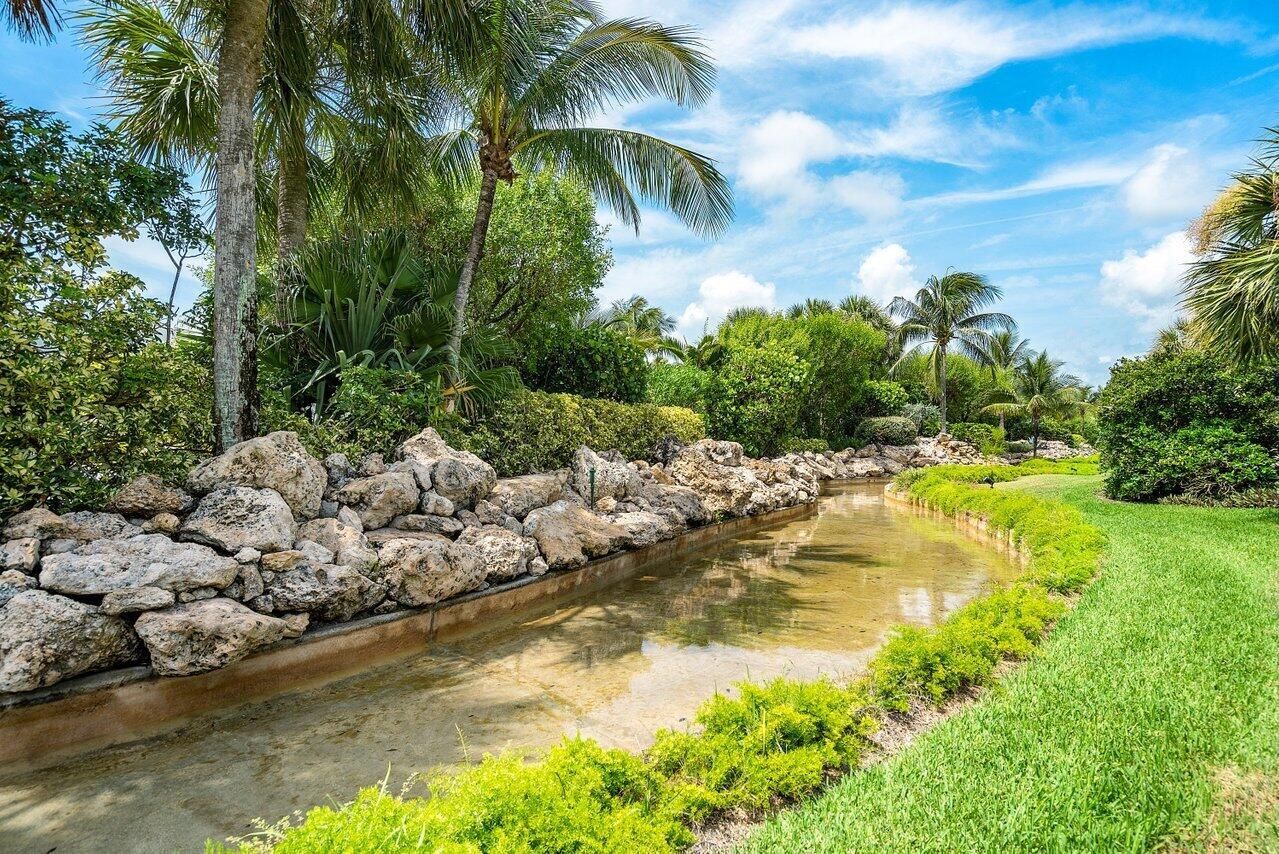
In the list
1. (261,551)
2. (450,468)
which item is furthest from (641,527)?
(261,551)

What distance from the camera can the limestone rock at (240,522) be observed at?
449 cm

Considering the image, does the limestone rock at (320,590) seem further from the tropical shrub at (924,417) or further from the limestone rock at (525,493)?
the tropical shrub at (924,417)

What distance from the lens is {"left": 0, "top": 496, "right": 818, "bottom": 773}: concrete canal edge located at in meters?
3.42

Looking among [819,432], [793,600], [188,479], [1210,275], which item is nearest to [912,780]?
[793,600]

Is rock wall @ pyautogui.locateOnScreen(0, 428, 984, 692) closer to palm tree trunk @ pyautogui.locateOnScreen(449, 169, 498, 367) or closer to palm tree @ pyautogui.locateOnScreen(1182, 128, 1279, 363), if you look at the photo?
palm tree trunk @ pyautogui.locateOnScreen(449, 169, 498, 367)

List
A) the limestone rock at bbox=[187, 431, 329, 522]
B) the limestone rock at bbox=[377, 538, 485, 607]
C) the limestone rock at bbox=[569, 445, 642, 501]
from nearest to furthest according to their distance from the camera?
1. the limestone rock at bbox=[187, 431, 329, 522]
2. the limestone rock at bbox=[377, 538, 485, 607]
3. the limestone rock at bbox=[569, 445, 642, 501]

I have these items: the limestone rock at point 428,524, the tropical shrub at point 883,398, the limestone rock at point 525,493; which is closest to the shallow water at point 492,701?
the limestone rock at point 428,524

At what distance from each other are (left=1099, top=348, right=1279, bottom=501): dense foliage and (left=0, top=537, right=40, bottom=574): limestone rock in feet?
58.2

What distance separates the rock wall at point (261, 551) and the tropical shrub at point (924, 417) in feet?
107

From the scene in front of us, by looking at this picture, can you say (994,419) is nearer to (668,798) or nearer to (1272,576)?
(1272,576)

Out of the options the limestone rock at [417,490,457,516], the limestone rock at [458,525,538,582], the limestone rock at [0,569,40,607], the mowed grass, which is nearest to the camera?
the mowed grass

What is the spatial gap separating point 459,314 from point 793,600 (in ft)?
20.0

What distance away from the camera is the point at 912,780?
9.09 feet

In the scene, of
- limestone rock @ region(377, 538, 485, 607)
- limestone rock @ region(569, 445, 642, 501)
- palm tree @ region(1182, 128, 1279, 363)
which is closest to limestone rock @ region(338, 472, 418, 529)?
limestone rock @ region(377, 538, 485, 607)
